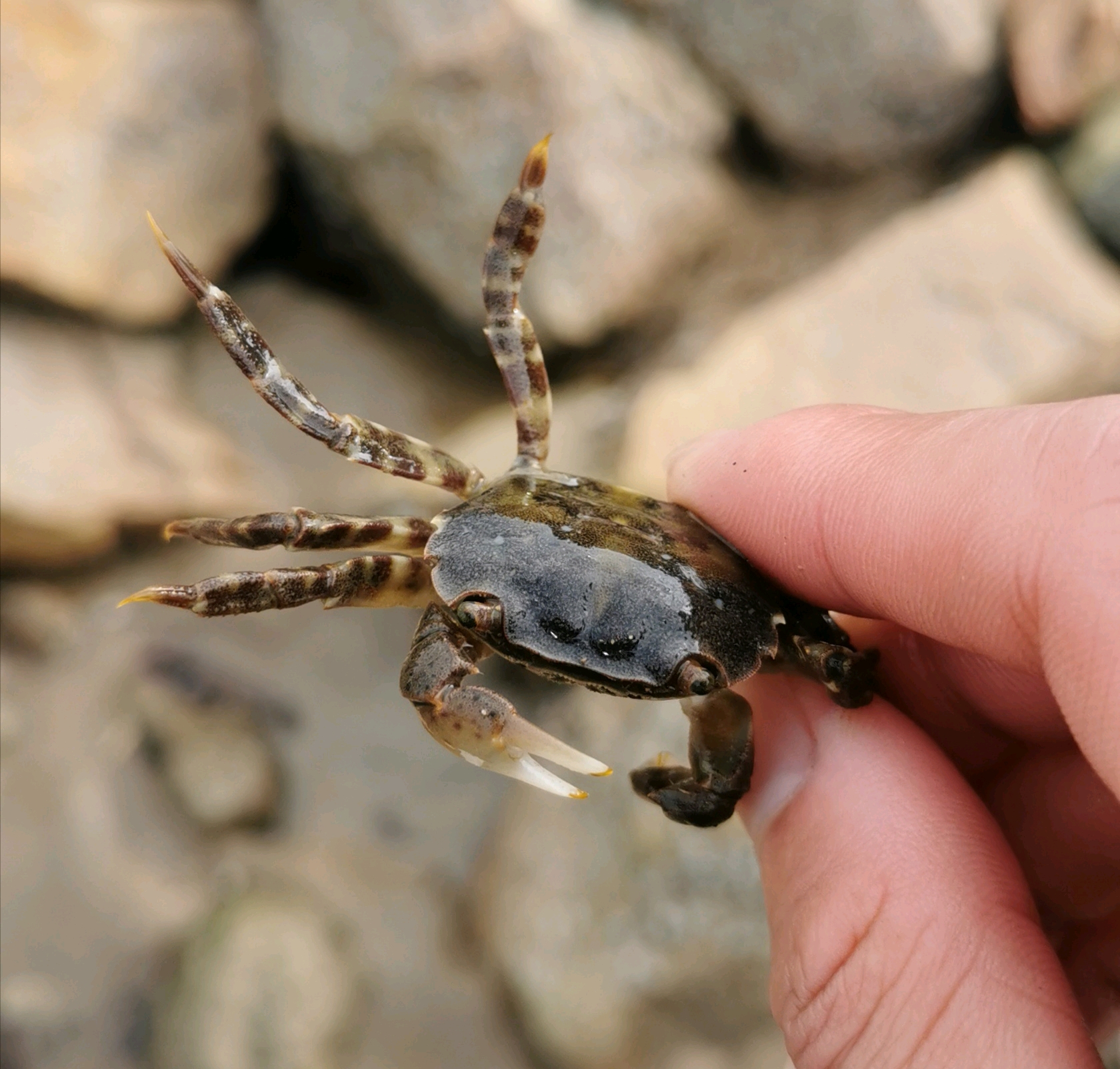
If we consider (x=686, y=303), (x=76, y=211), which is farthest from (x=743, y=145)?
(x=76, y=211)

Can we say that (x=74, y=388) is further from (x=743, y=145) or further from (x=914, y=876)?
(x=914, y=876)

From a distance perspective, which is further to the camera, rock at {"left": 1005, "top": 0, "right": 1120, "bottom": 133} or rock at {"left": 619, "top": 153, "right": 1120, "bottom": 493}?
rock at {"left": 1005, "top": 0, "right": 1120, "bottom": 133}

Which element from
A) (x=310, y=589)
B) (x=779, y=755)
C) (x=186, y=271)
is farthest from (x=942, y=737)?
(x=186, y=271)

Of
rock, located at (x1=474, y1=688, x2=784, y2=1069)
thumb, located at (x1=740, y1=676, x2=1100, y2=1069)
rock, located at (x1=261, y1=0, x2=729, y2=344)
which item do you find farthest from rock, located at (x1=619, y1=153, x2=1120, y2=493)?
thumb, located at (x1=740, y1=676, x2=1100, y2=1069)

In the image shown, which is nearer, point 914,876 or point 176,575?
point 914,876

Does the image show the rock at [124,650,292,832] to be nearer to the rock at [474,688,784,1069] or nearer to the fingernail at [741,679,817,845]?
the rock at [474,688,784,1069]

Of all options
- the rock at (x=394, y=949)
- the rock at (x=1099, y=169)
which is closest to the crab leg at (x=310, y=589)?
the rock at (x=394, y=949)

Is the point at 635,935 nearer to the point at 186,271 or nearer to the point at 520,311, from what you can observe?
the point at 520,311
